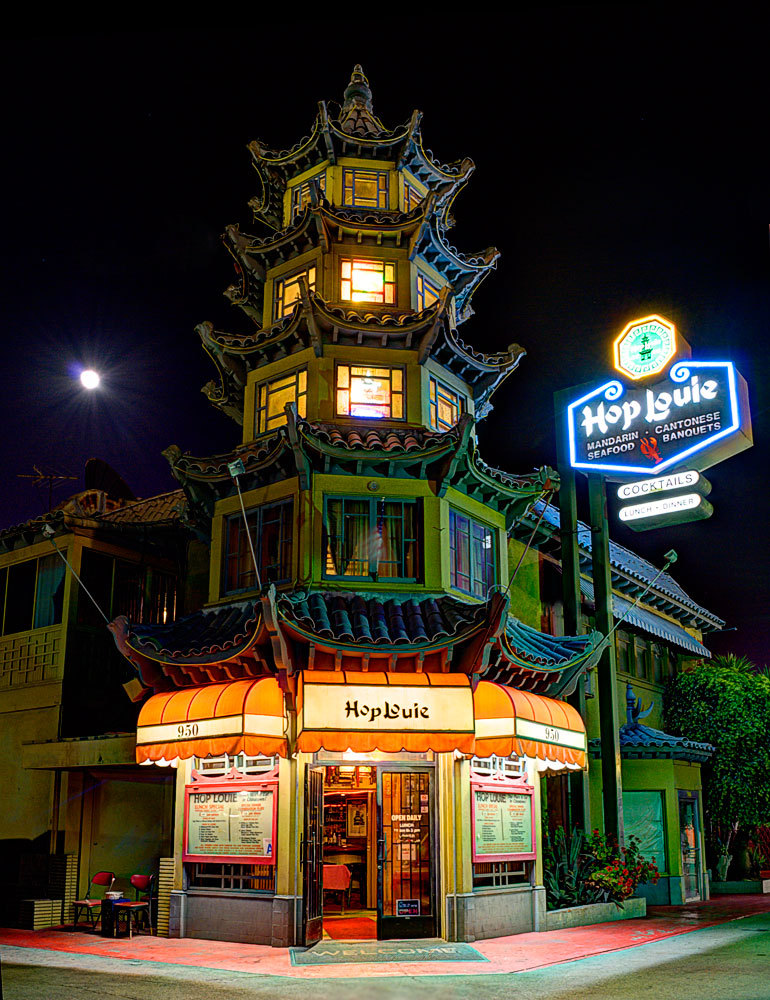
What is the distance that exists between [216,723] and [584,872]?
31.8ft

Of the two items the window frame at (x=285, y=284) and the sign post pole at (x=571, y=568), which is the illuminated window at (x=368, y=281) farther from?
the sign post pole at (x=571, y=568)

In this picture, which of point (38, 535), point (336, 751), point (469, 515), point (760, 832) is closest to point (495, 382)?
point (469, 515)

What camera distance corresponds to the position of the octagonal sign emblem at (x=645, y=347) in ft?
80.5

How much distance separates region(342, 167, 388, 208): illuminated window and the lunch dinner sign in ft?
24.7

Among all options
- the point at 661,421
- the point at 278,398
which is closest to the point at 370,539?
the point at 278,398

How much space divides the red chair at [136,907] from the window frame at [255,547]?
6.11 meters

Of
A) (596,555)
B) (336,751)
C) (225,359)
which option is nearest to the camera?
(336,751)

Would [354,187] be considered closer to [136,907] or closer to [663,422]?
[663,422]

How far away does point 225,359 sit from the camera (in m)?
23.0

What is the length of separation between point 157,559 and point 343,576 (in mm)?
7928

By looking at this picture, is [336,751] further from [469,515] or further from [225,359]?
[225,359]

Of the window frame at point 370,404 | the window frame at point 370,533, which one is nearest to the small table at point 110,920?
the window frame at point 370,533

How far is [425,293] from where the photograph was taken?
2373 centimetres

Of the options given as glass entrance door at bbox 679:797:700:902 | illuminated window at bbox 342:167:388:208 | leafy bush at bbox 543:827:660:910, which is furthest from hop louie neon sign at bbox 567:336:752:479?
glass entrance door at bbox 679:797:700:902
